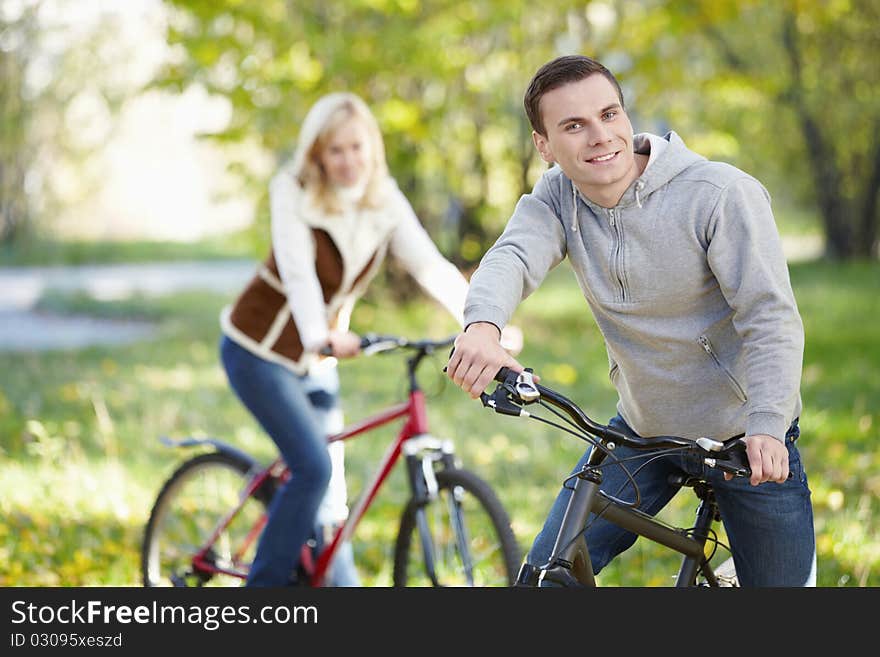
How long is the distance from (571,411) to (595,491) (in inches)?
9.9

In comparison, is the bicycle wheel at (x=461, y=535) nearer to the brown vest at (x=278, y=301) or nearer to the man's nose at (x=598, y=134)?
the brown vest at (x=278, y=301)

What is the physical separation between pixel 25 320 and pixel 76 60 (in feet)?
31.4

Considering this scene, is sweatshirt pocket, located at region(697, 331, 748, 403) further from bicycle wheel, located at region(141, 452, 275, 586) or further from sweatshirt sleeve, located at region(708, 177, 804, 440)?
bicycle wheel, located at region(141, 452, 275, 586)

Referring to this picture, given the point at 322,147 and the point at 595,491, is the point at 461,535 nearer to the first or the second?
the point at 595,491

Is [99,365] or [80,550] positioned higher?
[99,365]

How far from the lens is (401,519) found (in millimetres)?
4027

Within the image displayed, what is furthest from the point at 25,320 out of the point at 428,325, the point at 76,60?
the point at 76,60

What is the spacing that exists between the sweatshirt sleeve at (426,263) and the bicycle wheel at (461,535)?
1.90 feet

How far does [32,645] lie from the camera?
122 inches

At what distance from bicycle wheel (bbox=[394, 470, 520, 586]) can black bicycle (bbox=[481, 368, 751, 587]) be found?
0.90m

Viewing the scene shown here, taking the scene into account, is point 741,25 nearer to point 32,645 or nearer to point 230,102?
point 230,102

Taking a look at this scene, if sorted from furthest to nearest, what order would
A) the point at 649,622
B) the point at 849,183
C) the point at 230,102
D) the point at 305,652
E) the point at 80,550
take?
the point at 849,183 → the point at 230,102 → the point at 80,550 → the point at 305,652 → the point at 649,622

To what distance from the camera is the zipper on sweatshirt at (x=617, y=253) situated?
2.64 meters

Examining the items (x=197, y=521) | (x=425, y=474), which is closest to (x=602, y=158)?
(x=425, y=474)
